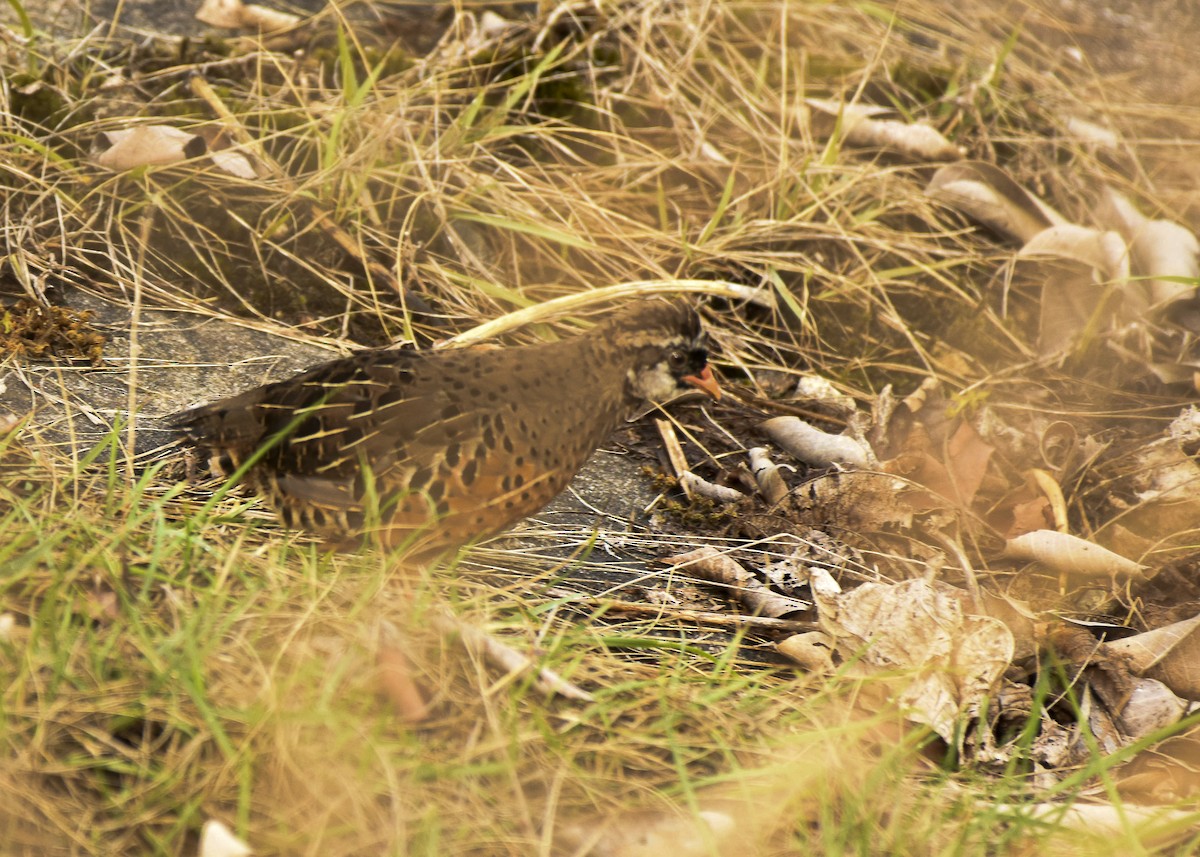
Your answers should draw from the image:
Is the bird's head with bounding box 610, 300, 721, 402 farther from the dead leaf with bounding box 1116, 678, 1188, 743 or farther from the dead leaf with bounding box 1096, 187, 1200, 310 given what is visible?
the dead leaf with bounding box 1096, 187, 1200, 310

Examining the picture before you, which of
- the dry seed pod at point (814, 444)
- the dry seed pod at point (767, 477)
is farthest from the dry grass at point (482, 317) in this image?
the dry seed pod at point (767, 477)

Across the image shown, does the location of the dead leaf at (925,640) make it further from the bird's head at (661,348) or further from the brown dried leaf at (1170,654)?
the bird's head at (661,348)

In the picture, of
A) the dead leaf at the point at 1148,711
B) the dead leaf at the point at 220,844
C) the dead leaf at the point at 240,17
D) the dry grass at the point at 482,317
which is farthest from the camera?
the dead leaf at the point at 240,17

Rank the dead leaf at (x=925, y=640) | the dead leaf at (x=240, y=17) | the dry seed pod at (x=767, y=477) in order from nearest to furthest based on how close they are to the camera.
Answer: the dead leaf at (x=925, y=640) < the dry seed pod at (x=767, y=477) < the dead leaf at (x=240, y=17)

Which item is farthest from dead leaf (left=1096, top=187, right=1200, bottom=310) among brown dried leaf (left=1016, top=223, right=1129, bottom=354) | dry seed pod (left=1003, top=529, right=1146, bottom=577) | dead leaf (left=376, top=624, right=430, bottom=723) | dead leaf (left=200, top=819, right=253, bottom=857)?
dead leaf (left=200, top=819, right=253, bottom=857)

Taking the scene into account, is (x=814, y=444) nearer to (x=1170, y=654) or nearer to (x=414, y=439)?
(x=1170, y=654)

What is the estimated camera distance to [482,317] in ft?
17.1

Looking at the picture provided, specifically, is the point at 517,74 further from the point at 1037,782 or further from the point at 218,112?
the point at 1037,782

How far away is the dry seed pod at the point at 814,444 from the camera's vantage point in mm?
4723

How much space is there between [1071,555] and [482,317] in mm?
2531

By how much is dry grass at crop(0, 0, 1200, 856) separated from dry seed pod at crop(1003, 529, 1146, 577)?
24.5 inches

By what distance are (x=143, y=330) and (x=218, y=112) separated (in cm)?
133

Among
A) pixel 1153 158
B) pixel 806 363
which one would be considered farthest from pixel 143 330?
pixel 1153 158

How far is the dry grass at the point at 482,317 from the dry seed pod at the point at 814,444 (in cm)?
41
